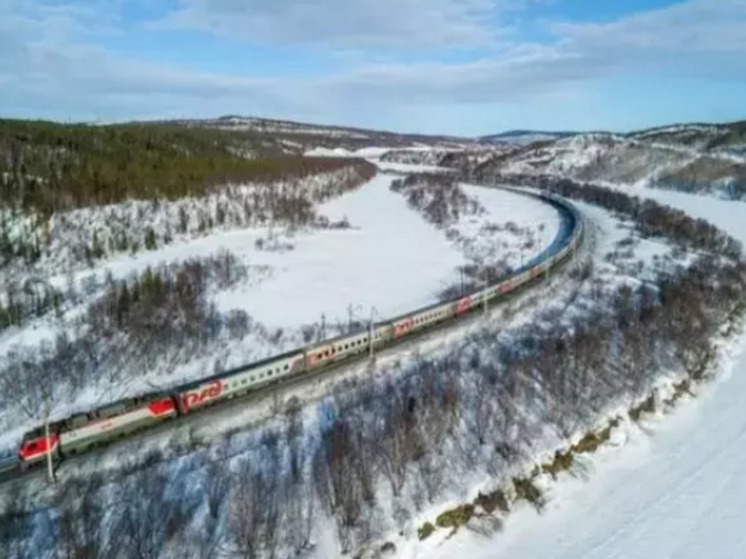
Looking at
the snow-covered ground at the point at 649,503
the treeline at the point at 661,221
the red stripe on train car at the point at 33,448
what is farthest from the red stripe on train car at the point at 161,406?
the treeline at the point at 661,221

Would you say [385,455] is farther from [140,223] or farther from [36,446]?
[140,223]

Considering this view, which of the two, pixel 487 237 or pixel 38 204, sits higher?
pixel 38 204

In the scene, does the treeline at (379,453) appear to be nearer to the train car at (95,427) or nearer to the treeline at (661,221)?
the train car at (95,427)

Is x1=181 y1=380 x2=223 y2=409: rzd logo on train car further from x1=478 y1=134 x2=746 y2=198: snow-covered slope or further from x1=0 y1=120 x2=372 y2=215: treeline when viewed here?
x1=478 y1=134 x2=746 y2=198: snow-covered slope

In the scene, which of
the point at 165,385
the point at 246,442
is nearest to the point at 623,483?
the point at 246,442

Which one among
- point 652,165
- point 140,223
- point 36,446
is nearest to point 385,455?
point 36,446

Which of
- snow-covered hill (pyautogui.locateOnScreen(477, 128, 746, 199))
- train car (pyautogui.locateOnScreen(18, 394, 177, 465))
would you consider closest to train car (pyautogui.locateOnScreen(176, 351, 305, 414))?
train car (pyautogui.locateOnScreen(18, 394, 177, 465))

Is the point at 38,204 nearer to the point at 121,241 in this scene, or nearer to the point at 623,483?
the point at 121,241
